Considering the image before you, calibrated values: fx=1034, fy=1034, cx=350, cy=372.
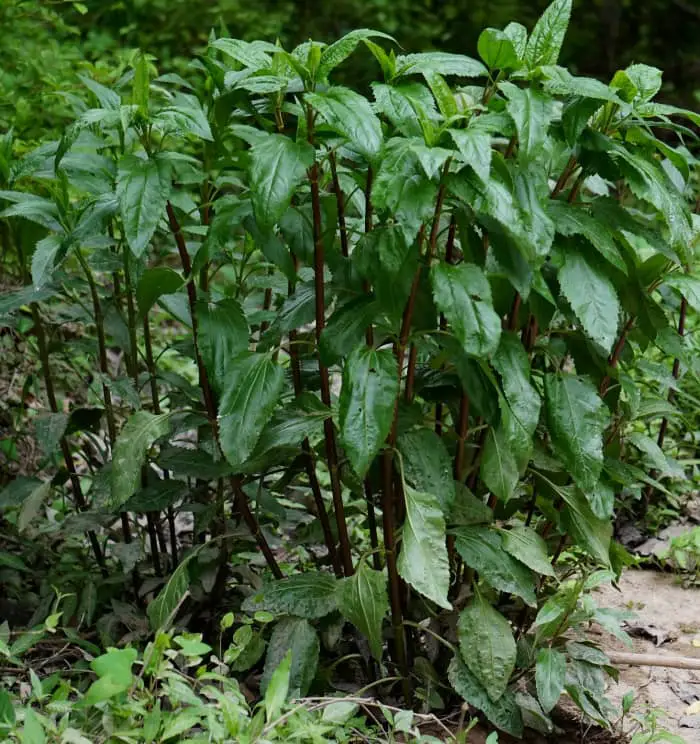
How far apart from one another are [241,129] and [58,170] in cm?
44

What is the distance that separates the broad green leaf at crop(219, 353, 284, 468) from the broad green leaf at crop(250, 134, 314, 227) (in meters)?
0.41

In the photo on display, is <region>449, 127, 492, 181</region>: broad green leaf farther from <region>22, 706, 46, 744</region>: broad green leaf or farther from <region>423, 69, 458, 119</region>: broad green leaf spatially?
<region>22, 706, 46, 744</region>: broad green leaf

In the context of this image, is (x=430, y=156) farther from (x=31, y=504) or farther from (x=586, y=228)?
(x=31, y=504)

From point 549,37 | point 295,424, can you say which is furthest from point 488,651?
point 549,37

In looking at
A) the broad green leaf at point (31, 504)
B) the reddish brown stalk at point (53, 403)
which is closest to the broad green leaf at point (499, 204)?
the reddish brown stalk at point (53, 403)

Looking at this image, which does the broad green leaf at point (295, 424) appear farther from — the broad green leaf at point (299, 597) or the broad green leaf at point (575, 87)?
the broad green leaf at point (575, 87)

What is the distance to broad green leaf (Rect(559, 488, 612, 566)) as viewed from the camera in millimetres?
2480

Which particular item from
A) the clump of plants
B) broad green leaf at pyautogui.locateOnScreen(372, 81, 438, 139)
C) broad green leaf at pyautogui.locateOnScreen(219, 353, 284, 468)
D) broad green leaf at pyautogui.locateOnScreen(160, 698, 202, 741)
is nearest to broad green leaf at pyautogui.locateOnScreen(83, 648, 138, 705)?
the clump of plants

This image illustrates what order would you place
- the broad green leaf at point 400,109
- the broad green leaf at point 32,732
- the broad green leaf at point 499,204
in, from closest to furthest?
the broad green leaf at point 32,732 < the broad green leaf at point 499,204 < the broad green leaf at point 400,109

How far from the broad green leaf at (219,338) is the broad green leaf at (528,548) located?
774mm

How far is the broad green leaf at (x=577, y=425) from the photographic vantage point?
2.28 meters

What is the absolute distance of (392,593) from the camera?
248 centimetres

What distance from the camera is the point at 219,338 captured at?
241cm

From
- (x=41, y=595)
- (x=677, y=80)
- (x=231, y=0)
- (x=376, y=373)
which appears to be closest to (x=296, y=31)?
(x=231, y=0)
